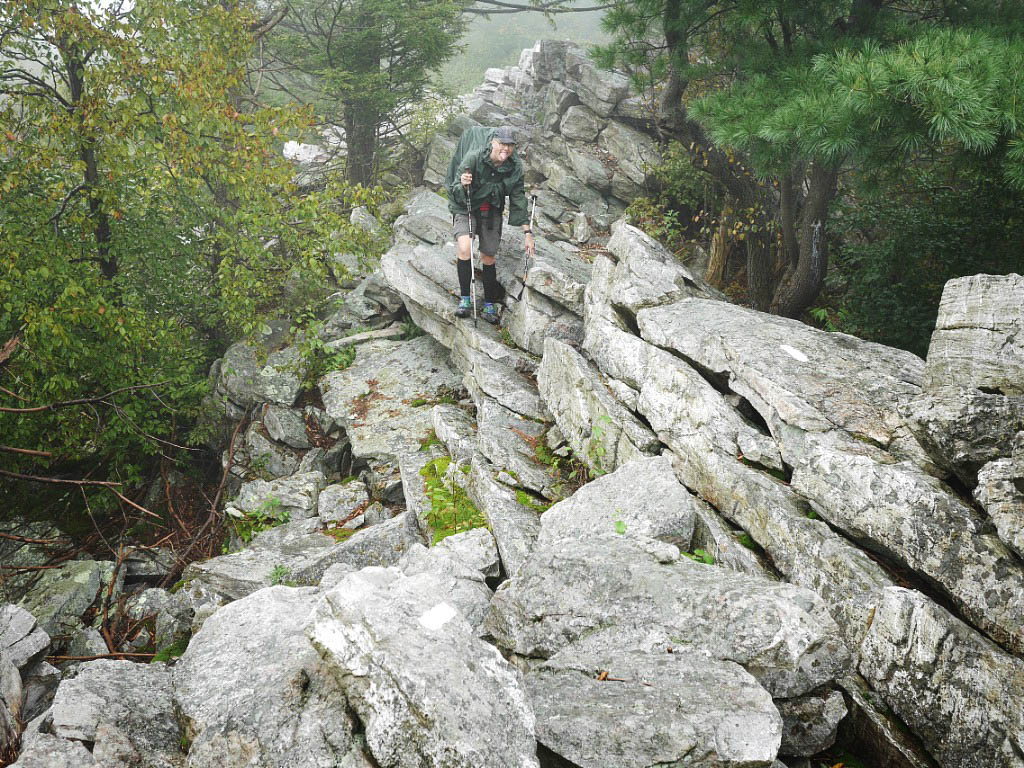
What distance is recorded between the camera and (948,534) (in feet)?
14.8

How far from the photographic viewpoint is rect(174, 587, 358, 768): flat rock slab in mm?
3570

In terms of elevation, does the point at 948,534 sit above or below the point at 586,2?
below

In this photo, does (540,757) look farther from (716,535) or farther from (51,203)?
(51,203)

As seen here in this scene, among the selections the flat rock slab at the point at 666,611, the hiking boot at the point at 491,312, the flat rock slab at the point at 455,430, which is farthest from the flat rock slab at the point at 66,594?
the hiking boot at the point at 491,312

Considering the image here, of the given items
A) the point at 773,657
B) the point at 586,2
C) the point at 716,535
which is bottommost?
the point at 716,535

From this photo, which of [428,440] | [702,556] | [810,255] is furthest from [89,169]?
[810,255]

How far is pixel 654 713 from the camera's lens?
140 inches

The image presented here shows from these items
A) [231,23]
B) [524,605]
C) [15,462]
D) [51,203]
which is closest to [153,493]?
[15,462]

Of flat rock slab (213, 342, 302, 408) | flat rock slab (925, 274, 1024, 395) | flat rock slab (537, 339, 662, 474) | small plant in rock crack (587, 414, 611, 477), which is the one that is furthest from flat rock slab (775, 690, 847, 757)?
flat rock slab (213, 342, 302, 408)

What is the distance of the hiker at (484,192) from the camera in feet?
31.2

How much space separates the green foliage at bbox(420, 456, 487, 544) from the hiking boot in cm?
326

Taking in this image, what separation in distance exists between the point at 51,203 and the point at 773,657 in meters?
12.1

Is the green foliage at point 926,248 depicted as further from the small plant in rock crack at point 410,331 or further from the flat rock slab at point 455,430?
the small plant in rock crack at point 410,331

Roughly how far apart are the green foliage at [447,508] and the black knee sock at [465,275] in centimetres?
331
